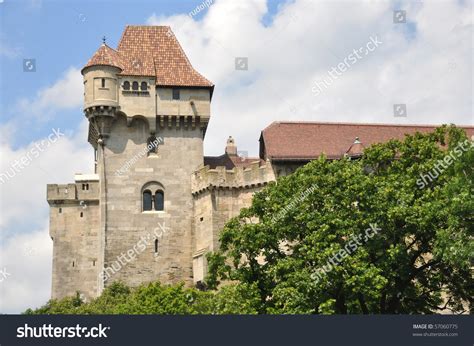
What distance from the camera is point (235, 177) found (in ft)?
257

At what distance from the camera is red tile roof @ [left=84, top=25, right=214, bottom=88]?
3177 inches

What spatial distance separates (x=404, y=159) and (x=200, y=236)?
2350 cm

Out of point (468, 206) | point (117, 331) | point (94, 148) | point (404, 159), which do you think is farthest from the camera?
point (94, 148)

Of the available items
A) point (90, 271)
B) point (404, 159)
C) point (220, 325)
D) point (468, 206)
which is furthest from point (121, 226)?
point (220, 325)

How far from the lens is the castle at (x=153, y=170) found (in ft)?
254

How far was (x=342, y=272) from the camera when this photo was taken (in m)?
52.4

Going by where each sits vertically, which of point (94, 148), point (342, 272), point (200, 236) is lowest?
point (342, 272)

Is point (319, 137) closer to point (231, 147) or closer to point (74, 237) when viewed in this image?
point (231, 147)

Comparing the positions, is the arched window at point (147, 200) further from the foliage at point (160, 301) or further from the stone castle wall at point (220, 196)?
the foliage at point (160, 301)

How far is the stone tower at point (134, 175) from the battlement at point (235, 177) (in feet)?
7.36

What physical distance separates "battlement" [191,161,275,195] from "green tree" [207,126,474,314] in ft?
61.7

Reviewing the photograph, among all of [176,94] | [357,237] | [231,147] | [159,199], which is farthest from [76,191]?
[357,237]

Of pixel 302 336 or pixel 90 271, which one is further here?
pixel 90 271

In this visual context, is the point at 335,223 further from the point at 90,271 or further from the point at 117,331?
the point at 90,271
